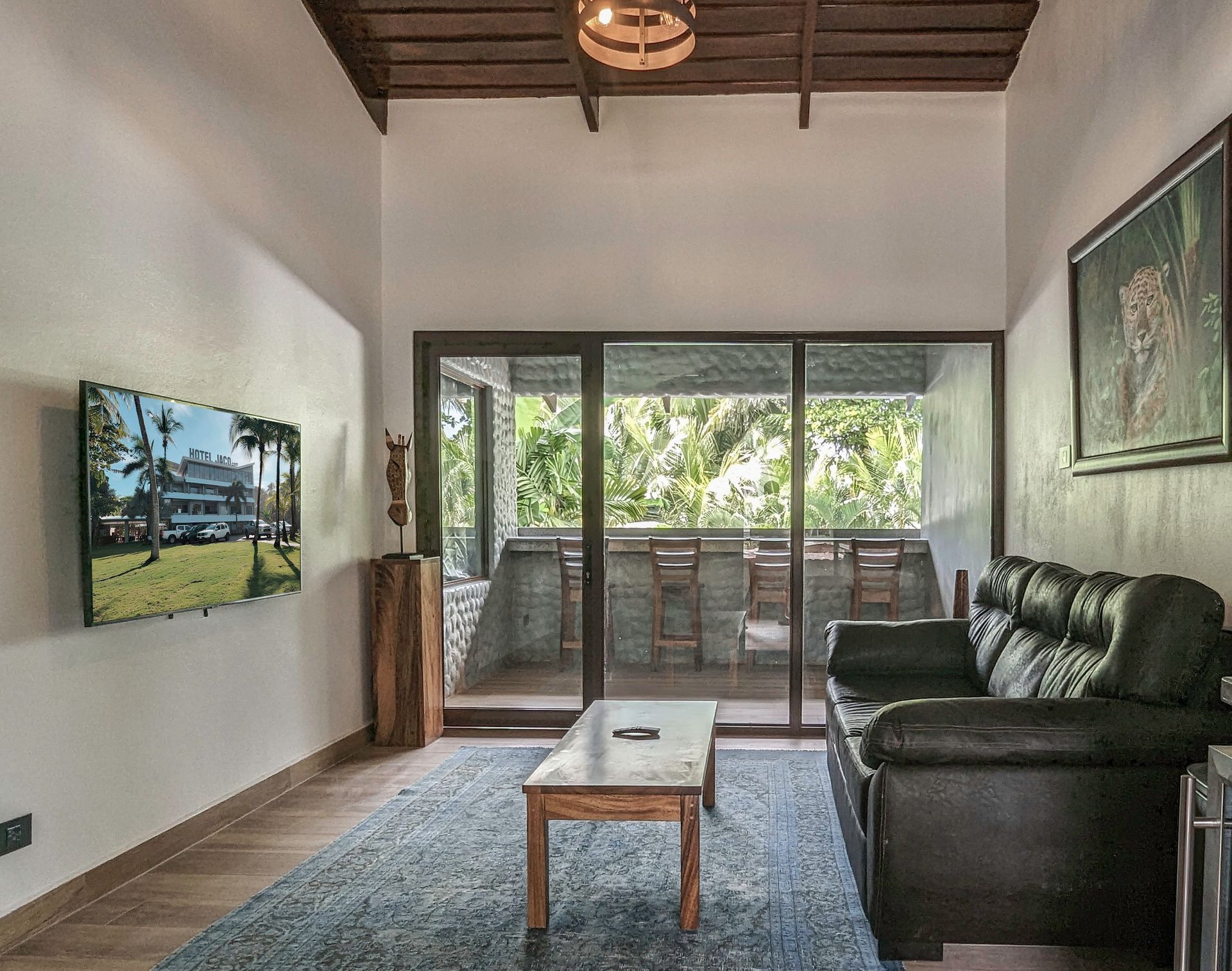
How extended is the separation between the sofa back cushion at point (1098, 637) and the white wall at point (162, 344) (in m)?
3.04

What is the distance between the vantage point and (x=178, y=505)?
3445mm

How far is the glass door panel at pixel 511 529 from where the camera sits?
5.74 metres

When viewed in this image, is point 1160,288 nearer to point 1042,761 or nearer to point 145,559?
point 1042,761

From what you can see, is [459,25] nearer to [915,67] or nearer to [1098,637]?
[915,67]

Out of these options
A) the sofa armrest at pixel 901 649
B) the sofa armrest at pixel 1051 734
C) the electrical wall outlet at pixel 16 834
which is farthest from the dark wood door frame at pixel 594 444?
the sofa armrest at pixel 1051 734

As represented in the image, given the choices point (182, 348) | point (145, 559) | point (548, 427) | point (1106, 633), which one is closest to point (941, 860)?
point (1106, 633)

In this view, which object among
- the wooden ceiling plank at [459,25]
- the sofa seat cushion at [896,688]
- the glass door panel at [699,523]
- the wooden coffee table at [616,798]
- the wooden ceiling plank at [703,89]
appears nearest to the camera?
the wooden coffee table at [616,798]

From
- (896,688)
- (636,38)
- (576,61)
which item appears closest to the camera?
(636,38)

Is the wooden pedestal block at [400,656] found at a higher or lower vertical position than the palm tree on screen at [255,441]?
lower

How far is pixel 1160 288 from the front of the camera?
3314 millimetres

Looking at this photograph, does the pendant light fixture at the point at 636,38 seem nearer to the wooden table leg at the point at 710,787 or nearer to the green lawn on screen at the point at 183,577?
the green lawn on screen at the point at 183,577

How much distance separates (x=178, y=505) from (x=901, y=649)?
3.04 meters

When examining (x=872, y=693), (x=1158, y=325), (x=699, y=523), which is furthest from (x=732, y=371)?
(x=1158, y=325)

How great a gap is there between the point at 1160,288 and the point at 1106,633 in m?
1.25
